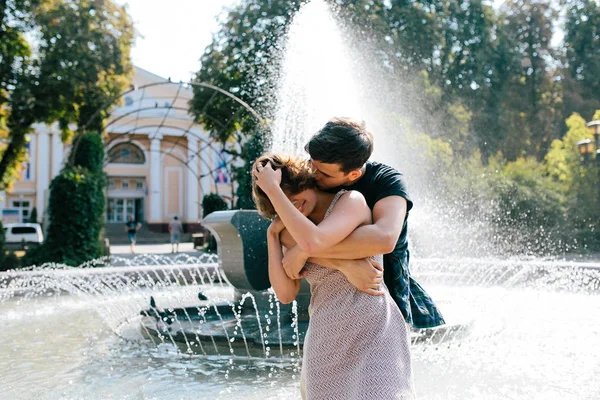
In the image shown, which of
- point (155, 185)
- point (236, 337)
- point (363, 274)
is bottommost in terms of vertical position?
point (236, 337)

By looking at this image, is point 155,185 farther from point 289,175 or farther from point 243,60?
point 289,175

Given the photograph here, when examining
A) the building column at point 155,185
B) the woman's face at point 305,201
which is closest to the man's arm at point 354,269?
the woman's face at point 305,201

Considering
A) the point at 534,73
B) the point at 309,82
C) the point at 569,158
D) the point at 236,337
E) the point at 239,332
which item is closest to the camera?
the point at 236,337

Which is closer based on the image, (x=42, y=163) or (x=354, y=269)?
(x=354, y=269)

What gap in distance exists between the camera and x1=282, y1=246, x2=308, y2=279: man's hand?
190 cm

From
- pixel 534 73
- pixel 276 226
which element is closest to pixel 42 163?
pixel 534 73

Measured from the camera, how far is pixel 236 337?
5289mm

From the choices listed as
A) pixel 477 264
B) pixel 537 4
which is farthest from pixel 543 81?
pixel 477 264

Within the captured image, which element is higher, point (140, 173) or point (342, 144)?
point (140, 173)

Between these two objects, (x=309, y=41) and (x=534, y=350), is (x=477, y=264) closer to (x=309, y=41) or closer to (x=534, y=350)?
(x=534, y=350)

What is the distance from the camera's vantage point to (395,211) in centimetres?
190

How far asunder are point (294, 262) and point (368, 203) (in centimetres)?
32

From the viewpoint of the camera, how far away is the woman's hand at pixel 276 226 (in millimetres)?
2004

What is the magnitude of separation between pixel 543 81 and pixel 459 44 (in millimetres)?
7407
